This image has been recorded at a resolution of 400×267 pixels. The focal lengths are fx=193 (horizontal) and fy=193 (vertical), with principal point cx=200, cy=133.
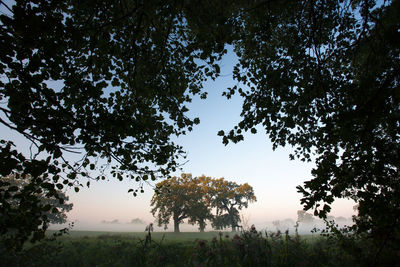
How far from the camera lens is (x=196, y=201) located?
119 feet

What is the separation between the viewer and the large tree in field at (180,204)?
35.5m

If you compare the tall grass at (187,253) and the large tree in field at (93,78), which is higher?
the large tree in field at (93,78)

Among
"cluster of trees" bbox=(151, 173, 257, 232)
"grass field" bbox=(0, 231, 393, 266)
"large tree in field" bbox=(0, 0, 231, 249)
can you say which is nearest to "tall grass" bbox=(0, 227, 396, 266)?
"grass field" bbox=(0, 231, 393, 266)

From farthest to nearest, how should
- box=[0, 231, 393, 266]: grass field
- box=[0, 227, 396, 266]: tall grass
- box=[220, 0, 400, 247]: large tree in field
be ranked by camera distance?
1. box=[0, 227, 396, 266]: tall grass
2. box=[0, 231, 393, 266]: grass field
3. box=[220, 0, 400, 247]: large tree in field

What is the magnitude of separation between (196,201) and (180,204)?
305 cm

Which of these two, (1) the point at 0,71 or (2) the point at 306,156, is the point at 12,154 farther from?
(2) the point at 306,156

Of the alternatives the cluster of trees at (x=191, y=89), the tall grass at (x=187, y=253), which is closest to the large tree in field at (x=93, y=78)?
the cluster of trees at (x=191, y=89)

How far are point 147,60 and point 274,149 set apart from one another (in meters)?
5.16

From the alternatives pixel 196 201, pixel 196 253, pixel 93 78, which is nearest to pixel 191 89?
pixel 93 78

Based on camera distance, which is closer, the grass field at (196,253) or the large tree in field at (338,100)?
the large tree in field at (338,100)

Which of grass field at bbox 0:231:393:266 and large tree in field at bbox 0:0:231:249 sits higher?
large tree in field at bbox 0:0:231:249

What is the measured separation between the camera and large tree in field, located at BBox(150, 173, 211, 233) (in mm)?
35531

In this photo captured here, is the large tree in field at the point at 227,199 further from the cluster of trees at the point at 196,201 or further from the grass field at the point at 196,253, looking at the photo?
the grass field at the point at 196,253

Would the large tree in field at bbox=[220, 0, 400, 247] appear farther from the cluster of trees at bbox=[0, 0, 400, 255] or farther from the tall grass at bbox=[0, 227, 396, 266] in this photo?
the tall grass at bbox=[0, 227, 396, 266]
